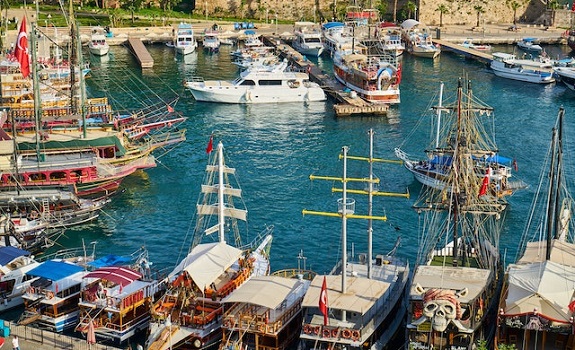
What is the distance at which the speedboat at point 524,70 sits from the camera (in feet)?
377

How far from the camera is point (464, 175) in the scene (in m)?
52.4

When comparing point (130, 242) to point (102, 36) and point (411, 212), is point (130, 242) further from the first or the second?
point (102, 36)

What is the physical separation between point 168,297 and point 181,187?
1070 inches

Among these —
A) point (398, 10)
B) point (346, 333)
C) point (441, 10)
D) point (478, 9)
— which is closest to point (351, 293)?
point (346, 333)

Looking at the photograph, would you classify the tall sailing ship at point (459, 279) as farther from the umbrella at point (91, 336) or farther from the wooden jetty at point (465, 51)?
the wooden jetty at point (465, 51)

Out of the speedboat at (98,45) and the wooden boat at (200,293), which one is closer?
the wooden boat at (200,293)

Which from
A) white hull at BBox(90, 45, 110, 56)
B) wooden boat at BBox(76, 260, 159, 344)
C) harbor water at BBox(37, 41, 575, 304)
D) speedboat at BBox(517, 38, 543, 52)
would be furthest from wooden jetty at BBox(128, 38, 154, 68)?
wooden boat at BBox(76, 260, 159, 344)

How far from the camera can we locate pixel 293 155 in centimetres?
8544

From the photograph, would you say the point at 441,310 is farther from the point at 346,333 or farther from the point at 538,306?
the point at 538,306

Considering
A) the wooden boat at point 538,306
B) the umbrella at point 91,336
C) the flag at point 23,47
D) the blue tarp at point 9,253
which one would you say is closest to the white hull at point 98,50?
the flag at point 23,47

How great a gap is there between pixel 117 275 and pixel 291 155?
1405 inches

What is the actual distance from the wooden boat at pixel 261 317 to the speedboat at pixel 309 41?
286 ft

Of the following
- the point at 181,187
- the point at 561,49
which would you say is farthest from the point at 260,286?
the point at 561,49

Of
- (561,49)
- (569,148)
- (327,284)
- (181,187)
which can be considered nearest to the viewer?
(327,284)
